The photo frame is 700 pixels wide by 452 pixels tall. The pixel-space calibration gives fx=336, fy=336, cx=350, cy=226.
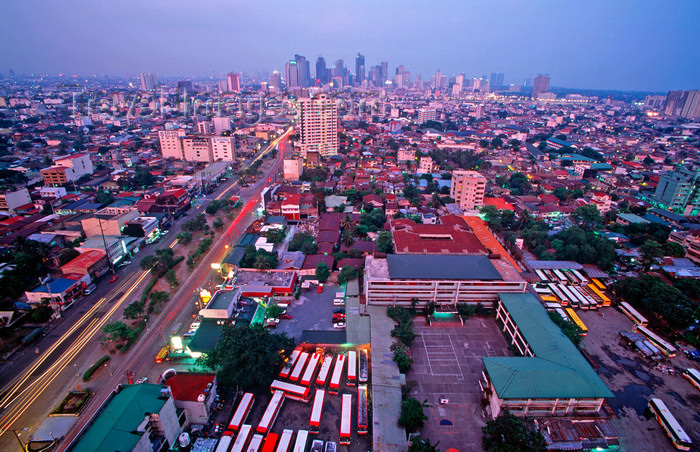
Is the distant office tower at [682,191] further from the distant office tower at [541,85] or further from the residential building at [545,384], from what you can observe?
the distant office tower at [541,85]

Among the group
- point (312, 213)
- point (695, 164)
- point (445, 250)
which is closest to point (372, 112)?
point (695, 164)

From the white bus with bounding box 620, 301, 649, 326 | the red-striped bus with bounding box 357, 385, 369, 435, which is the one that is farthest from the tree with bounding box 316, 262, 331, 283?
the white bus with bounding box 620, 301, 649, 326

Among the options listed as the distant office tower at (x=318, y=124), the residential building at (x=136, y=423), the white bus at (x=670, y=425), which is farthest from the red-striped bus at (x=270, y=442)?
the distant office tower at (x=318, y=124)

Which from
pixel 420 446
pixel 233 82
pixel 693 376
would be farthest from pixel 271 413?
pixel 233 82

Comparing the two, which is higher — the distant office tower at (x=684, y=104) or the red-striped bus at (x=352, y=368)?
the distant office tower at (x=684, y=104)

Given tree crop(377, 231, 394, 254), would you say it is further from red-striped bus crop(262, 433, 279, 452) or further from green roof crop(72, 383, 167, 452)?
green roof crop(72, 383, 167, 452)

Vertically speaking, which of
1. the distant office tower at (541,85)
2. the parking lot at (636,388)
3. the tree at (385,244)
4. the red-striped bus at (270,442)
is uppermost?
the distant office tower at (541,85)

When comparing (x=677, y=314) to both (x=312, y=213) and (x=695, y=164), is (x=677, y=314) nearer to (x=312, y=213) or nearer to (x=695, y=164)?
(x=312, y=213)
